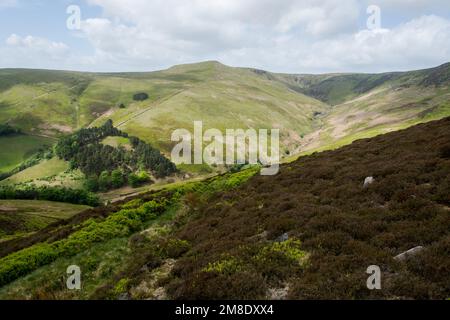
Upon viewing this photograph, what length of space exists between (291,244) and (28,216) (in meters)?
64.1

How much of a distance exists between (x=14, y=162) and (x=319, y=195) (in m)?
195

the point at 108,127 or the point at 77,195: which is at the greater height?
the point at 108,127

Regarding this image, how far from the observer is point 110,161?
5881 inches

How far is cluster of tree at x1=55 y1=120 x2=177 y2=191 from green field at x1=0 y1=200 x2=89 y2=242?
50.9m

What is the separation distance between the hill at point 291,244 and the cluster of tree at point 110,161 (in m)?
110

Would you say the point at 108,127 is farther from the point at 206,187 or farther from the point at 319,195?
the point at 319,195

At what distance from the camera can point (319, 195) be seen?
23375mm

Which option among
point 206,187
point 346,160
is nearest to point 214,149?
point 206,187

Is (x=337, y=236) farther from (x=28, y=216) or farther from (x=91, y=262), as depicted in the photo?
(x=28, y=216)

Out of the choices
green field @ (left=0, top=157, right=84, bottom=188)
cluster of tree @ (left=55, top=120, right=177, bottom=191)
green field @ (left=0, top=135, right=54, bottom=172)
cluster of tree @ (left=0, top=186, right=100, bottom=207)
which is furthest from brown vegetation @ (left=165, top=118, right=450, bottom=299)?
green field @ (left=0, top=135, right=54, bottom=172)

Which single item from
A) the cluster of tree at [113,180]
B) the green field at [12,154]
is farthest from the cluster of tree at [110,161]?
the green field at [12,154]

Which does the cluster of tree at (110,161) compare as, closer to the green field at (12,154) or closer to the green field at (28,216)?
the green field at (12,154)

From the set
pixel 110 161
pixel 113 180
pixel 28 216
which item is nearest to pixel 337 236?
pixel 28 216

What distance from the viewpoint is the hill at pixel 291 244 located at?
11.8 meters
